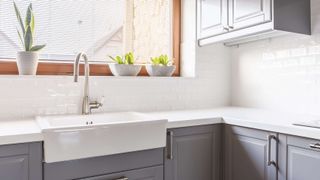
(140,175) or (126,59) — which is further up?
(126,59)

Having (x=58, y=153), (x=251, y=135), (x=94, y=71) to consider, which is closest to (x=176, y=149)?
(x=251, y=135)

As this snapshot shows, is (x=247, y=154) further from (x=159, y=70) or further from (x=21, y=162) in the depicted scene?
(x=21, y=162)

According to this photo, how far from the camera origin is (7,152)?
1227 millimetres

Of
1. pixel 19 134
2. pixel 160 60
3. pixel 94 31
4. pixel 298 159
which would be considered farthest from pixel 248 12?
pixel 19 134

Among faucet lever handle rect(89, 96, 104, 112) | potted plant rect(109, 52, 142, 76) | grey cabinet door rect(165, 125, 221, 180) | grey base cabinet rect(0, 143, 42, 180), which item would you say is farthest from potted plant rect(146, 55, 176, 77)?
grey base cabinet rect(0, 143, 42, 180)

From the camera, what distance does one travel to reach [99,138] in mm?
1371

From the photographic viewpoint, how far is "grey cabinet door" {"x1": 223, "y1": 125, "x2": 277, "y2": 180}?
1.62 m

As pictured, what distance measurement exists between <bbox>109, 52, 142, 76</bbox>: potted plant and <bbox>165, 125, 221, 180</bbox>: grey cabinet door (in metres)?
0.67

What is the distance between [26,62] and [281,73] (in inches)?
73.9

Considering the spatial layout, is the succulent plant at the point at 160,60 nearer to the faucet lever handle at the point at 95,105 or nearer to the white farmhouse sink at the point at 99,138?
the faucet lever handle at the point at 95,105

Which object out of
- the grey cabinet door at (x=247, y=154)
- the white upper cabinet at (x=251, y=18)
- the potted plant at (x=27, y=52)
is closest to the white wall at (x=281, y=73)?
the white upper cabinet at (x=251, y=18)

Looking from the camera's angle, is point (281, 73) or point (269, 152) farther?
point (281, 73)

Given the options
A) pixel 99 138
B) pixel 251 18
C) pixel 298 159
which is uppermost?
pixel 251 18

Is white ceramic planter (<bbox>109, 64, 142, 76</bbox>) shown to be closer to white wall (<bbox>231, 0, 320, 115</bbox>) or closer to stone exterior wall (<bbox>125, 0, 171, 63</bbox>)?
stone exterior wall (<bbox>125, 0, 171, 63</bbox>)
